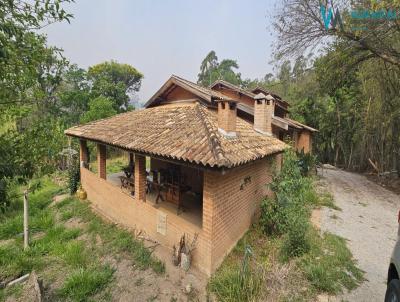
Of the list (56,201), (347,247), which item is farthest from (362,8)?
(56,201)

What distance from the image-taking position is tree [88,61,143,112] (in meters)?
31.2

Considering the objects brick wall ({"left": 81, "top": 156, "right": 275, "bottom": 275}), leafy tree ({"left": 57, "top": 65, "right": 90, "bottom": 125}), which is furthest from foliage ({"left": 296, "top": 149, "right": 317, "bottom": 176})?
leafy tree ({"left": 57, "top": 65, "right": 90, "bottom": 125})

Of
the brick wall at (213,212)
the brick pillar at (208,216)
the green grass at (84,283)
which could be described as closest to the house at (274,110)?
the brick wall at (213,212)

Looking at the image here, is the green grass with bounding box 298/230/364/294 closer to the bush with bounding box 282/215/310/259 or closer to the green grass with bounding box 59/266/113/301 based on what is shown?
the bush with bounding box 282/215/310/259

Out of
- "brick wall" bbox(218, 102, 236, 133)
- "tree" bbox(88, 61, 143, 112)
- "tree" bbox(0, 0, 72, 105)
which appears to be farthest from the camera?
"tree" bbox(88, 61, 143, 112)

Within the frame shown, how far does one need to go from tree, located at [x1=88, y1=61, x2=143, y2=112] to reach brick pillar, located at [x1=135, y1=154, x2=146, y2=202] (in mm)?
25316

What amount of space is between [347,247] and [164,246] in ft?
18.4

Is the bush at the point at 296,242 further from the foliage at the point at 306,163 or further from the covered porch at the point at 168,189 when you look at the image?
the foliage at the point at 306,163

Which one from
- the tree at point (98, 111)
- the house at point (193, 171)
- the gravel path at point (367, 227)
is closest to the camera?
the gravel path at point (367, 227)

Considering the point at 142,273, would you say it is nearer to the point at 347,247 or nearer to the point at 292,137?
the point at 347,247

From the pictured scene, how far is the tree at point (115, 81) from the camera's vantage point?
31234mm

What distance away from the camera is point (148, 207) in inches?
320

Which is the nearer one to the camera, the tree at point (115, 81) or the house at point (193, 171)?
the house at point (193, 171)

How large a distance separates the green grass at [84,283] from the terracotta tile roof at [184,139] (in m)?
3.54
